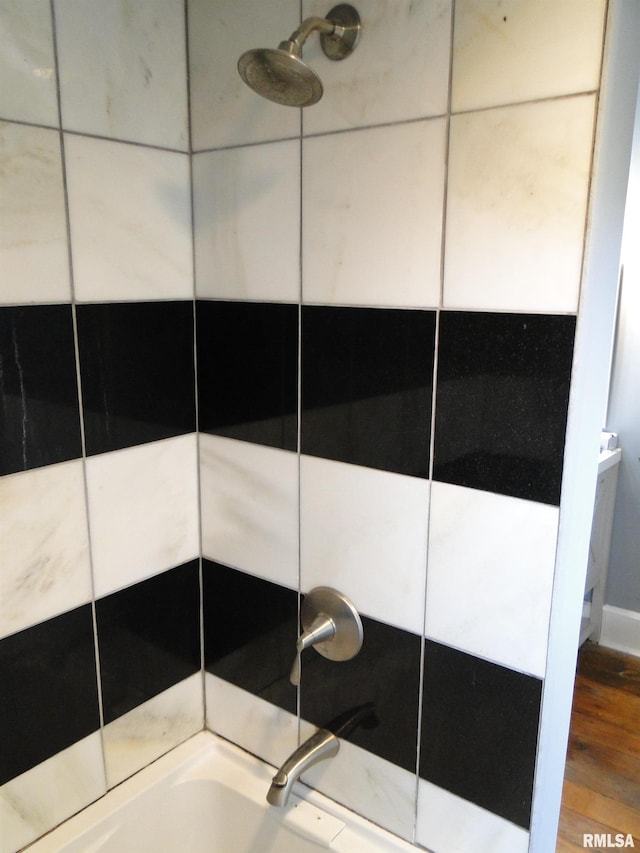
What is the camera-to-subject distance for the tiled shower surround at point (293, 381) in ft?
3.02

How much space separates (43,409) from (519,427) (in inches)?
29.5

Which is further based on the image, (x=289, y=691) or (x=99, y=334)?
(x=289, y=691)

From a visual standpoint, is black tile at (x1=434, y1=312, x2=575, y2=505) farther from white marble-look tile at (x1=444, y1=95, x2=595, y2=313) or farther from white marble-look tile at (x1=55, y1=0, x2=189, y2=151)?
white marble-look tile at (x1=55, y1=0, x2=189, y2=151)

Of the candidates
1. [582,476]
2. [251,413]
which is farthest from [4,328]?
[582,476]

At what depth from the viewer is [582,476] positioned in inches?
36.7

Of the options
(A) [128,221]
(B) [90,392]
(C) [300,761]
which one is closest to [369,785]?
(C) [300,761]

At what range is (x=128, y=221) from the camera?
1165 mm

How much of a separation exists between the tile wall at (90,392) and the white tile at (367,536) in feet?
1.02

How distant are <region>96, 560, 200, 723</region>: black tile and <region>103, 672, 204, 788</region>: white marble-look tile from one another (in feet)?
0.07

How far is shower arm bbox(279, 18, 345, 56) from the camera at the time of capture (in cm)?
88

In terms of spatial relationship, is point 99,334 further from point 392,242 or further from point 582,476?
point 582,476

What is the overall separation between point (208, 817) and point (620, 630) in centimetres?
189

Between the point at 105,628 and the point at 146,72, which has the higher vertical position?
the point at 146,72

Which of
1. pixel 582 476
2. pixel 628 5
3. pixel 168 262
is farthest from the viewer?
pixel 168 262
